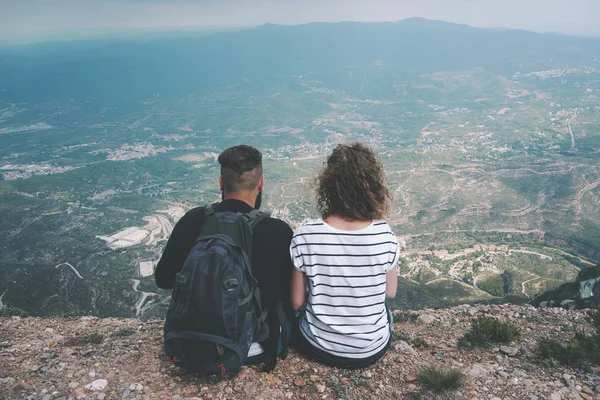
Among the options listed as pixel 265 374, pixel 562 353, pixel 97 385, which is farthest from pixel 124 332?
pixel 562 353

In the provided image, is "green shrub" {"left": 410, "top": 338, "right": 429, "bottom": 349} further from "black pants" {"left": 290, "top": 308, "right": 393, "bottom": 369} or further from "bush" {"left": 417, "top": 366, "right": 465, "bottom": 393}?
"black pants" {"left": 290, "top": 308, "right": 393, "bottom": 369}

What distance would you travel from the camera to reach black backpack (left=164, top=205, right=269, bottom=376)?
9.43 feet

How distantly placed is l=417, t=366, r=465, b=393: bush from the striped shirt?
82cm

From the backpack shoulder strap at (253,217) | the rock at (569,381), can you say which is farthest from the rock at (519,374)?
the backpack shoulder strap at (253,217)

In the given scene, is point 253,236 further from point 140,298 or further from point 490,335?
point 140,298

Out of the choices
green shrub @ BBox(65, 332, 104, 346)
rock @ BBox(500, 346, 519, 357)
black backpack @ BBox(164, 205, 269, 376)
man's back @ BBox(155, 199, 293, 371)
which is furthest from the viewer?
green shrub @ BBox(65, 332, 104, 346)

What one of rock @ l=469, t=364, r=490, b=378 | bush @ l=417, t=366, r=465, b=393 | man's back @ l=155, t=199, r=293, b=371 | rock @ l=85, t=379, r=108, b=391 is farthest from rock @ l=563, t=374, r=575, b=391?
rock @ l=85, t=379, r=108, b=391

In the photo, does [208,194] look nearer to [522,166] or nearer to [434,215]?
[434,215]

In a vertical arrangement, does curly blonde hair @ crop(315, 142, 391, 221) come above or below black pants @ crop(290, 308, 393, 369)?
above

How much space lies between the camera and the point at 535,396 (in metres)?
3.59

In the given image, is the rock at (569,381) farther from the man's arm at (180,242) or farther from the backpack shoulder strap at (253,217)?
the man's arm at (180,242)

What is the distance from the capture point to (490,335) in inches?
194

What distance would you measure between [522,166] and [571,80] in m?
138

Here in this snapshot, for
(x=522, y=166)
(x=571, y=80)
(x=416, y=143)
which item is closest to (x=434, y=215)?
(x=522, y=166)
